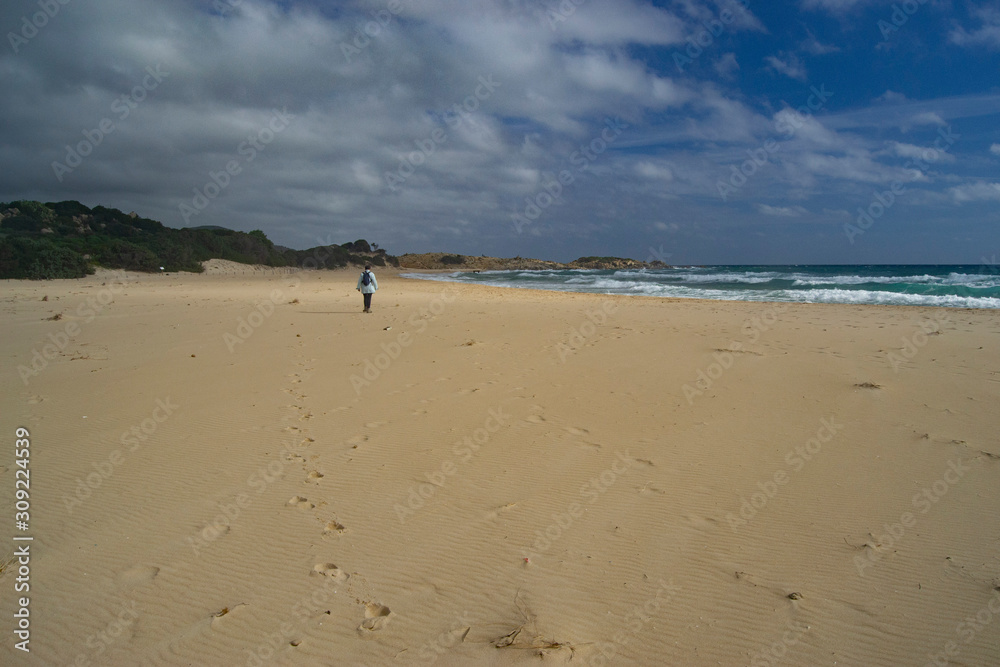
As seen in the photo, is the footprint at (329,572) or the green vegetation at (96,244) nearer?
the footprint at (329,572)

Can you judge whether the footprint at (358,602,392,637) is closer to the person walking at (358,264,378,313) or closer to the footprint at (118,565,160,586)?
the footprint at (118,565,160,586)

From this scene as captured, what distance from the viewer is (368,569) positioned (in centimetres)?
337

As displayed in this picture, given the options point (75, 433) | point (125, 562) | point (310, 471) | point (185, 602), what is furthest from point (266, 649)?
point (75, 433)

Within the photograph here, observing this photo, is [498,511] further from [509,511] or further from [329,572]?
[329,572]

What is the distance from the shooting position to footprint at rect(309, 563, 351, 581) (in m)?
3.28

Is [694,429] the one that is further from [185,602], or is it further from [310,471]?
[185,602]

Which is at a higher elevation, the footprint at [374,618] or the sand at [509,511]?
the sand at [509,511]

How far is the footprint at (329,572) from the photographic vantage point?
129 inches

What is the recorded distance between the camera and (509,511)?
13.6 ft

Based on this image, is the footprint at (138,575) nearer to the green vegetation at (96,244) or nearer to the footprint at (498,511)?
the footprint at (498,511)

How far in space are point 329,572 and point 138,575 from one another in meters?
1.19

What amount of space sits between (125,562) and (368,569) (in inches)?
63.0

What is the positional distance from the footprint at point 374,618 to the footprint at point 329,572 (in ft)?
1.05

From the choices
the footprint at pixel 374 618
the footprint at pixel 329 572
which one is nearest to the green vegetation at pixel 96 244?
the footprint at pixel 329 572
